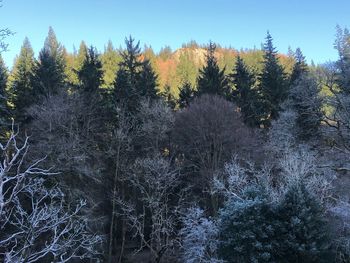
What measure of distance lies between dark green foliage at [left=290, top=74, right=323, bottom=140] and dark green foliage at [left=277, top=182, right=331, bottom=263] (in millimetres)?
9909

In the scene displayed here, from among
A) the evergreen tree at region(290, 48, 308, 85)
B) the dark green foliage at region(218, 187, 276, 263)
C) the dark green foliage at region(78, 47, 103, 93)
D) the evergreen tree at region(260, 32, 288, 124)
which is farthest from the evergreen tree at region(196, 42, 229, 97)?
the dark green foliage at region(218, 187, 276, 263)

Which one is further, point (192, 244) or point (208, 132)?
point (208, 132)

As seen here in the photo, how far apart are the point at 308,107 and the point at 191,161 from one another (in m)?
8.76

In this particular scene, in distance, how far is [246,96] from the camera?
35.4 m

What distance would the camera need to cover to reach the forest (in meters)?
16.2

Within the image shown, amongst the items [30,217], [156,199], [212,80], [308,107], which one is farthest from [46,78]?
[30,217]

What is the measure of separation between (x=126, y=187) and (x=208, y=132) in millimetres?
7525

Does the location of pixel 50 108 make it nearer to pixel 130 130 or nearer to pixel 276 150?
pixel 130 130

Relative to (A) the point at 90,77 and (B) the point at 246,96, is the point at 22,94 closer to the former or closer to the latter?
(A) the point at 90,77

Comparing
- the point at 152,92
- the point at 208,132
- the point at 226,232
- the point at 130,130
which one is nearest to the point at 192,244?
the point at 226,232

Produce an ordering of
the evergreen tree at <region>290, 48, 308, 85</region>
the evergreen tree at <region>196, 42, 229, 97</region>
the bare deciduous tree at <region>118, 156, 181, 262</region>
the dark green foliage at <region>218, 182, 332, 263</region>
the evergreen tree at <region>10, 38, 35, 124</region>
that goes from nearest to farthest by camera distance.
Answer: the dark green foliage at <region>218, 182, 332, 263</region>, the bare deciduous tree at <region>118, 156, 181, 262</region>, the evergreen tree at <region>10, 38, 35, 124</region>, the evergreen tree at <region>196, 42, 229, 97</region>, the evergreen tree at <region>290, 48, 308, 85</region>

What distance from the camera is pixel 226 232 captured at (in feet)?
53.8

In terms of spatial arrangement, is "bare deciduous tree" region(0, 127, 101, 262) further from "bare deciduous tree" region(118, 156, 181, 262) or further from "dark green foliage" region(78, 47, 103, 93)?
"dark green foliage" region(78, 47, 103, 93)

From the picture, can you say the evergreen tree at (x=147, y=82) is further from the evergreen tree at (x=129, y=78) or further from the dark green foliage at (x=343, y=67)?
the dark green foliage at (x=343, y=67)
